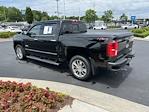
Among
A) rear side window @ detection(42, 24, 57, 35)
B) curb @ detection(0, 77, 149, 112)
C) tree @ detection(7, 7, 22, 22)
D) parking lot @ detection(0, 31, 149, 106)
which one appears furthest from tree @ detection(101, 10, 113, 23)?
curb @ detection(0, 77, 149, 112)

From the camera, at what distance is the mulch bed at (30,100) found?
4332 mm

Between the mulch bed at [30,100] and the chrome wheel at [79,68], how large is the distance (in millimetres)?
1754

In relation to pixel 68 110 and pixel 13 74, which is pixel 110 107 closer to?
pixel 68 110

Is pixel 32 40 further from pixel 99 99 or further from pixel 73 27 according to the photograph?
pixel 99 99

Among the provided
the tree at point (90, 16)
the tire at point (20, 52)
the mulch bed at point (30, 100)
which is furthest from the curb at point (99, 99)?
the tree at point (90, 16)

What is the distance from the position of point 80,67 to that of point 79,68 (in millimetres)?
54

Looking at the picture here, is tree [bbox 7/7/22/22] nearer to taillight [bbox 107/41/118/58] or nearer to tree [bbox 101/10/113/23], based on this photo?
tree [bbox 101/10/113/23]

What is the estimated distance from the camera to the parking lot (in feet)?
18.7

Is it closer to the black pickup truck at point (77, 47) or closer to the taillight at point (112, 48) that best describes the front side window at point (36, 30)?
the black pickup truck at point (77, 47)

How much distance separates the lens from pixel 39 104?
440 centimetres

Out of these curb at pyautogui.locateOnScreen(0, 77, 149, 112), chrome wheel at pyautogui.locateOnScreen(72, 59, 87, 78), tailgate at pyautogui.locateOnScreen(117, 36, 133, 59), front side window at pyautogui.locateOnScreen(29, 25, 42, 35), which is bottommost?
curb at pyautogui.locateOnScreen(0, 77, 149, 112)

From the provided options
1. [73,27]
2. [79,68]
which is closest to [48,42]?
[73,27]

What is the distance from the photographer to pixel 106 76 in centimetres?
705

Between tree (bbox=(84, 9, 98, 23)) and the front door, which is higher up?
tree (bbox=(84, 9, 98, 23))
